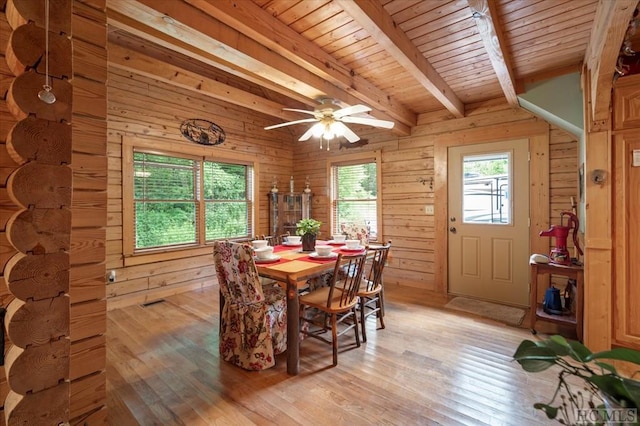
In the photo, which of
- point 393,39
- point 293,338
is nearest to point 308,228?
point 293,338

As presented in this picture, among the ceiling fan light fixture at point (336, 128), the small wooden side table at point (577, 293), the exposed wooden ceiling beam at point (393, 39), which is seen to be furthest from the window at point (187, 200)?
the small wooden side table at point (577, 293)

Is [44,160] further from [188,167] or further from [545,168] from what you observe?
[545,168]

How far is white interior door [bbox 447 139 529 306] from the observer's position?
3614 millimetres

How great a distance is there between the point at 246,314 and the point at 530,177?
11.5 feet

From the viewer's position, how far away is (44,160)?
1062 mm

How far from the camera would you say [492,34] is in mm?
2059

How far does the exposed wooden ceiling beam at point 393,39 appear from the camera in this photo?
1823 millimetres

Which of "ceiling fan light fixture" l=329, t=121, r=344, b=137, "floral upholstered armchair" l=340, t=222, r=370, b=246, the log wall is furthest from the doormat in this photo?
the log wall

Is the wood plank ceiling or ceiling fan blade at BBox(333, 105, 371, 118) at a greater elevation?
the wood plank ceiling

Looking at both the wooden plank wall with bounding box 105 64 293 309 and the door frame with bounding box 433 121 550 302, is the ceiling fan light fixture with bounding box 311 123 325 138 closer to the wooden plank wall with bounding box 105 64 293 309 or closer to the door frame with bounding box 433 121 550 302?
the door frame with bounding box 433 121 550 302

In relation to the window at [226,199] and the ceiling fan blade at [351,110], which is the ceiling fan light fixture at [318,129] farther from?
the window at [226,199]

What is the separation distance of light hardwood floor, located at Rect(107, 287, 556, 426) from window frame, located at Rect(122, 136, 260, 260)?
1125 mm

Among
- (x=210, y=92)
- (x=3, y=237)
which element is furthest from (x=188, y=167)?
(x=3, y=237)

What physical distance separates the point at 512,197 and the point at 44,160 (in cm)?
425
